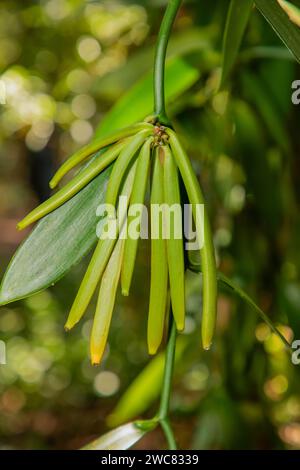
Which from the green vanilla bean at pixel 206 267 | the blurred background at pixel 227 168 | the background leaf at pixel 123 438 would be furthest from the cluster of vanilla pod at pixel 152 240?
the blurred background at pixel 227 168

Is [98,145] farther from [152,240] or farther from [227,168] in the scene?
[227,168]

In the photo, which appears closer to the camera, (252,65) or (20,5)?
(252,65)

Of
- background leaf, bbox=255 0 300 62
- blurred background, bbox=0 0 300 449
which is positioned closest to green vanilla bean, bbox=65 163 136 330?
background leaf, bbox=255 0 300 62

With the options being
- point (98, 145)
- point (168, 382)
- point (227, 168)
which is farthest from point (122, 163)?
point (227, 168)

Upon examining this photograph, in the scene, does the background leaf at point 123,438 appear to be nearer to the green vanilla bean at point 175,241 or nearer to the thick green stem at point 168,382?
the thick green stem at point 168,382

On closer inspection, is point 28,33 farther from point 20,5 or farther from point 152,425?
point 152,425
